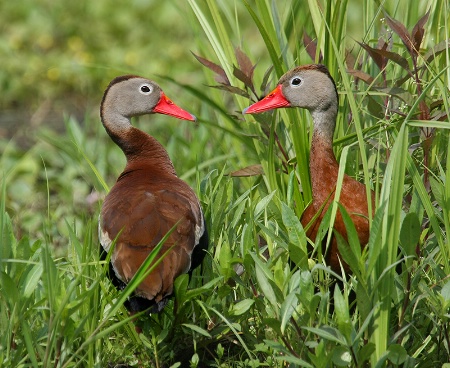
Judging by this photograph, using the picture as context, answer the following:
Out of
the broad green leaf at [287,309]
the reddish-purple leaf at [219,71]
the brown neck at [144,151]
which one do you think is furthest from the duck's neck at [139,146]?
the broad green leaf at [287,309]

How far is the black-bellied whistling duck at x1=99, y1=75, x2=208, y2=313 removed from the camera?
277 cm

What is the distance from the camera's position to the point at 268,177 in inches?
135

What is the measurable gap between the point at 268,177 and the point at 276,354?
3.04ft

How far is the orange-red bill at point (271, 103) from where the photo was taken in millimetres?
3408

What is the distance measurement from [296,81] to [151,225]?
2.83ft

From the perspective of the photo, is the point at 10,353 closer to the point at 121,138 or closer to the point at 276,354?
the point at 276,354

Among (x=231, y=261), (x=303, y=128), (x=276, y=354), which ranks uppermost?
(x=303, y=128)

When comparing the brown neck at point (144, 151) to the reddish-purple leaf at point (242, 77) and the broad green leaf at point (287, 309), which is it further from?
the broad green leaf at point (287, 309)

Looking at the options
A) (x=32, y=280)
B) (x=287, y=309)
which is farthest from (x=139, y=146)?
(x=287, y=309)

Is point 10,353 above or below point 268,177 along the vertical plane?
below

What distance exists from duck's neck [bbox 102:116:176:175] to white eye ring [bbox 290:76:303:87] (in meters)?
0.66

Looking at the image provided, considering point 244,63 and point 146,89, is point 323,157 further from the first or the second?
point 146,89

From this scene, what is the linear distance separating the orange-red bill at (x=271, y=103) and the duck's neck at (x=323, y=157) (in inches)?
5.1

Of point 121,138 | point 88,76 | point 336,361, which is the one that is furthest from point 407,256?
point 88,76
